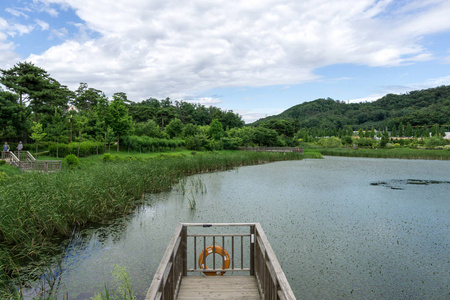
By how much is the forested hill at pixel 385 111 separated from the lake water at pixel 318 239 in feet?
198

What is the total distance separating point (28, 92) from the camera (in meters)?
23.8

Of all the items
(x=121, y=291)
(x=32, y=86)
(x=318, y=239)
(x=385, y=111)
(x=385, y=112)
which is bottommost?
(x=318, y=239)

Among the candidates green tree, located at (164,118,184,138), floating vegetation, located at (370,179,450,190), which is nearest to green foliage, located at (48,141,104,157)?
green tree, located at (164,118,184,138)

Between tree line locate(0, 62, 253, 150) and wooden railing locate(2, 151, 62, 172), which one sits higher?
tree line locate(0, 62, 253, 150)

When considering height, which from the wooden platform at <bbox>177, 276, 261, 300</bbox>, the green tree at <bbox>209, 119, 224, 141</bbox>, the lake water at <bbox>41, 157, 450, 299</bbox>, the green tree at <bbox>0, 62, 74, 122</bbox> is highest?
the green tree at <bbox>0, 62, 74, 122</bbox>

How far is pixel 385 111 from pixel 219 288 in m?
96.6

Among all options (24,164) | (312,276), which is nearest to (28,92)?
(24,164)

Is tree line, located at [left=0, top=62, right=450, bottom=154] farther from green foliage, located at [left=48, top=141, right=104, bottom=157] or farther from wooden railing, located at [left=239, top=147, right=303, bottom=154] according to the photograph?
wooden railing, located at [left=239, top=147, right=303, bottom=154]

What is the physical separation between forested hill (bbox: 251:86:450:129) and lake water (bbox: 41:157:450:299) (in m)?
60.4

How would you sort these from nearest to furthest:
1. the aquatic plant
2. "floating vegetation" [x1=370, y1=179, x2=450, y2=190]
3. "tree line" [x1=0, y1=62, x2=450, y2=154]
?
1. the aquatic plant
2. "floating vegetation" [x1=370, y1=179, x2=450, y2=190]
3. "tree line" [x1=0, y1=62, x2=450, y2=154]

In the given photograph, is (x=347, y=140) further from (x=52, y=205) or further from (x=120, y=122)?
(x=52, y=205)

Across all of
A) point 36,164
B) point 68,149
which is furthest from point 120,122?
point 36,164

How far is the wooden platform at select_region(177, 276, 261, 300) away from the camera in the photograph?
12.2ft

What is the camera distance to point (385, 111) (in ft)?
279
